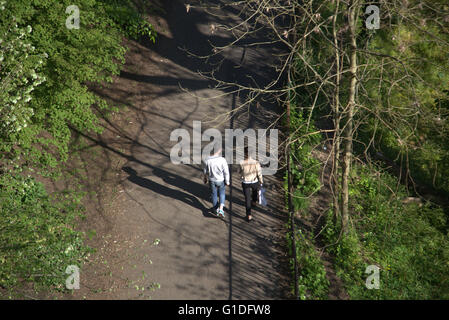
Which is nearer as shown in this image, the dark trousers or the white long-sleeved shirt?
the white long-sleeved shirt

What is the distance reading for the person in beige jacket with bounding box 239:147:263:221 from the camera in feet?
27.1

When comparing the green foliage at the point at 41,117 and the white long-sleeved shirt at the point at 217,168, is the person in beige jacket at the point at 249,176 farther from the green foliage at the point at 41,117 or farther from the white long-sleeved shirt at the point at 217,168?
the green foliage at the point at 41,117

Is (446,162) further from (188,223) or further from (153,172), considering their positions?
(153,172)

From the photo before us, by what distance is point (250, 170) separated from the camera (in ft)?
27.2

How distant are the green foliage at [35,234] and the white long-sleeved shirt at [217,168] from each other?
3104 mm

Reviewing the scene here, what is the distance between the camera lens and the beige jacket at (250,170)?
8.27 metres

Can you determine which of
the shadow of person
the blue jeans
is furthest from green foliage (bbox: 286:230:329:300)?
the shadow of person

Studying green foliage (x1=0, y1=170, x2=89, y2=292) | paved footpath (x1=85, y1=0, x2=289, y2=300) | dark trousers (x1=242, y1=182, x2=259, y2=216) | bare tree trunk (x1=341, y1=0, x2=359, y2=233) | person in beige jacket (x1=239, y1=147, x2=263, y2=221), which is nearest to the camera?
bare tree trunk (x1=341, y1=0, x2=359, y2=233)

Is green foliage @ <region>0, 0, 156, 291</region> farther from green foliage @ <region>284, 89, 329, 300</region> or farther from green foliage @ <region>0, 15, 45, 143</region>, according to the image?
green foliage @ <region>284, 89, 329, 300</region>

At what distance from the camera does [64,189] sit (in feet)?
31.0

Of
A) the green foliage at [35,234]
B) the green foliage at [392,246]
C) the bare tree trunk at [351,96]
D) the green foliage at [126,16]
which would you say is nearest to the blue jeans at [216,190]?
the green foliage at [392,246]

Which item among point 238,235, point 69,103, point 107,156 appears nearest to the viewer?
point 238,235

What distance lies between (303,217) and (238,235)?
1709 millimetres

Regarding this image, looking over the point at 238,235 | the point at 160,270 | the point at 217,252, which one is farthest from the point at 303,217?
the point at 160,270
